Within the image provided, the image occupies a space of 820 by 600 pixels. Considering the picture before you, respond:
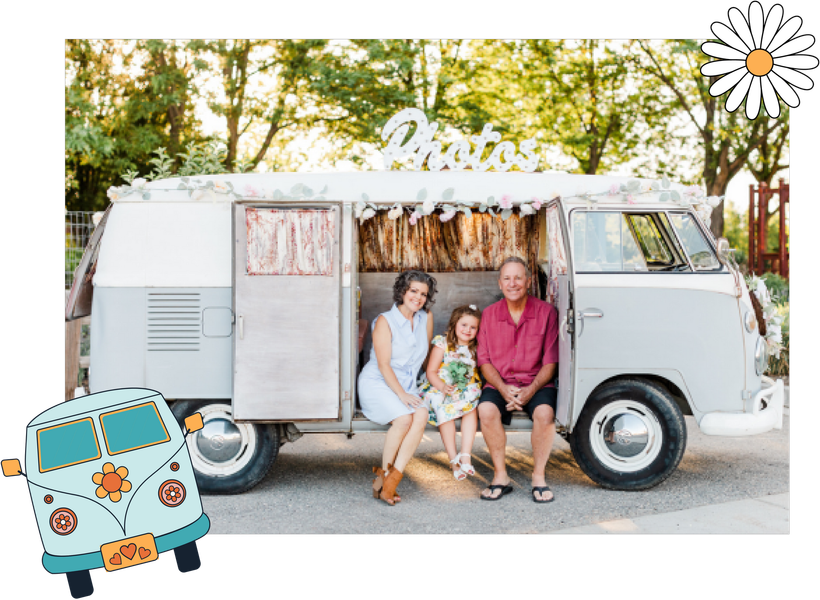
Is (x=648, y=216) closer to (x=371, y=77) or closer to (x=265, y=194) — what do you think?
(x=265, y=194)

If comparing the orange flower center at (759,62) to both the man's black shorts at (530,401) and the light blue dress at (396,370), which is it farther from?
the light blue dress at (396,370)

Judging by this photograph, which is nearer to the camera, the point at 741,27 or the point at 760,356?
the point at 741,27

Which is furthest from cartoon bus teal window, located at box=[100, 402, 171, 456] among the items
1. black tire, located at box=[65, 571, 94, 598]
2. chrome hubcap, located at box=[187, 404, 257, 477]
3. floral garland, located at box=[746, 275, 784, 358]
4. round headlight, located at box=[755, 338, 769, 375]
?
floral garland, located at box=[746, 275, 784, 358]

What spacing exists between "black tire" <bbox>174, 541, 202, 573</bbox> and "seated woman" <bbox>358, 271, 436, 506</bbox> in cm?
180

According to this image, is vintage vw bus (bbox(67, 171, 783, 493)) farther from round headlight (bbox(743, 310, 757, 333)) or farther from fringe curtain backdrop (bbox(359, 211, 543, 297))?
fringe curtain backdrop (bbox(359, 211, 543, 297))

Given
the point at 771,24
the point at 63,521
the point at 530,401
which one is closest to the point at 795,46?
the point at 771,24

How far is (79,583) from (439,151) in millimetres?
A: 3500

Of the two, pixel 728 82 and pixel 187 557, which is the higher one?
pixel 728 82

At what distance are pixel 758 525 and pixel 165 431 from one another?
145 inches

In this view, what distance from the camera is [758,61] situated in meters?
4.14

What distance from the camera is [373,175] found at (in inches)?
203

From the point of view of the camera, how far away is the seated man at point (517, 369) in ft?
16.8

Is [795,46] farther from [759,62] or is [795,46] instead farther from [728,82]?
[728,82]

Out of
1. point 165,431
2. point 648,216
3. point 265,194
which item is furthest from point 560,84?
point 165,431
